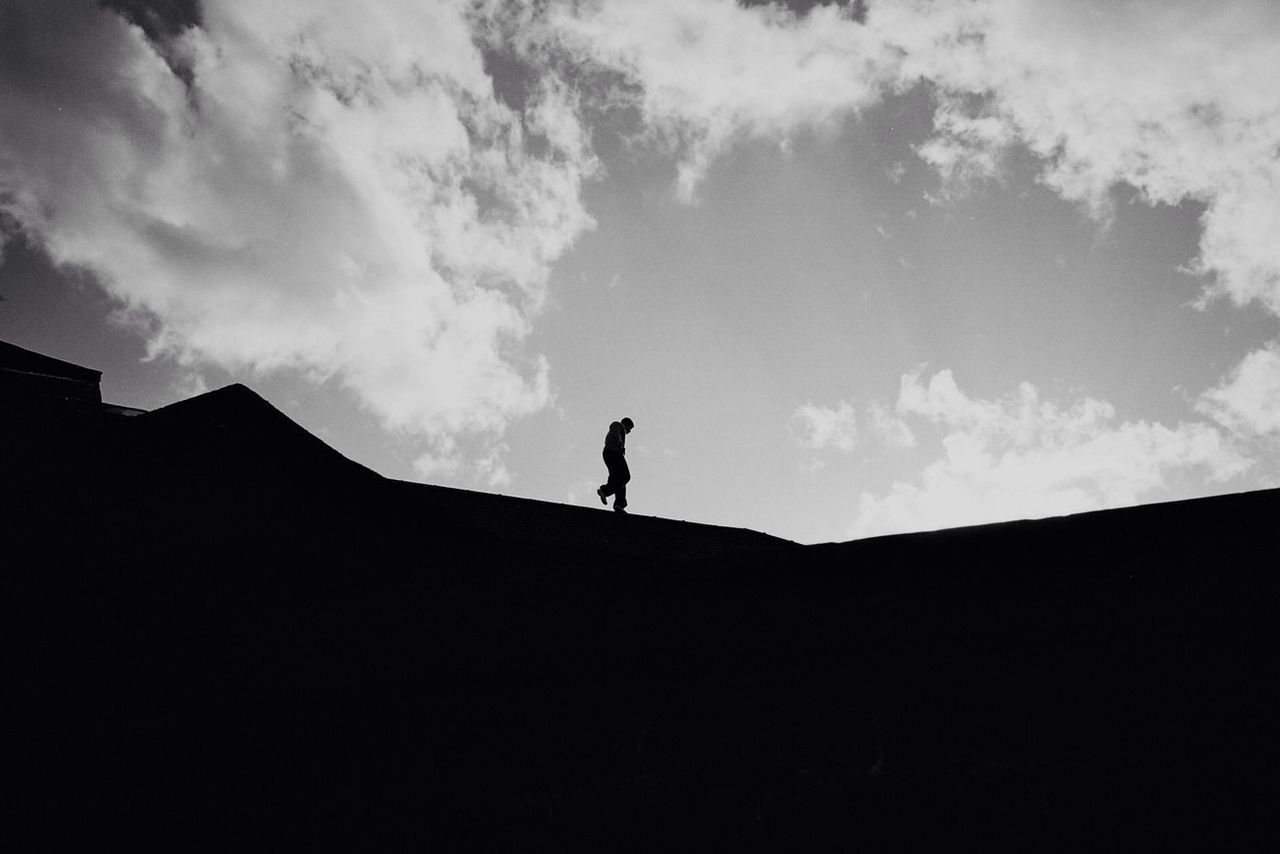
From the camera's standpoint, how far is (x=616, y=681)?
166 inches

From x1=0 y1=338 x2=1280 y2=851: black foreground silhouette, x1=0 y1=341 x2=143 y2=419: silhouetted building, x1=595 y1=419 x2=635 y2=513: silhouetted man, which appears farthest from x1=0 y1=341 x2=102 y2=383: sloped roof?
x1=595 y1=419 x2=635 y2=513: silhouetted man

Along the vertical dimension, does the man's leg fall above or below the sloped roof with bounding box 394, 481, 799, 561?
above

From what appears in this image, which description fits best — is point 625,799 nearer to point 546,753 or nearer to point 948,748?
point 546,753

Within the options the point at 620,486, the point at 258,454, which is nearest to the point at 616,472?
the point at 620,486

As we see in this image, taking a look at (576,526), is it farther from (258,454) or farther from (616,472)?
(258,454)

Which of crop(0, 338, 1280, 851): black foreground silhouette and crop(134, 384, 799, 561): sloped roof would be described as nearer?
crop(0, 338, 1280, 851): black foreground silhouette

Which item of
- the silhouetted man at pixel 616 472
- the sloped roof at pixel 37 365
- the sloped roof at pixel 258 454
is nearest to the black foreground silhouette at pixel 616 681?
the sloped roof at pixel 258 454

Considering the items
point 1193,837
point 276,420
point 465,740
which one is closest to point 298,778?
point 465,740

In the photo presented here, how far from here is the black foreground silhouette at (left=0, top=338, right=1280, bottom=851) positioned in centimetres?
327

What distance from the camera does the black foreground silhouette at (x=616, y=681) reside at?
10.7 ft

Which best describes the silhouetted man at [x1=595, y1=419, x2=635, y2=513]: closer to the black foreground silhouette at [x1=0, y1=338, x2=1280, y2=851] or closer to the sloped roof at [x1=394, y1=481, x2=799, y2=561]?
the sloped roof at [x1=394, y1=481, x2=799, y2=561]

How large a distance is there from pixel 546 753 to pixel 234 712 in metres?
2.75

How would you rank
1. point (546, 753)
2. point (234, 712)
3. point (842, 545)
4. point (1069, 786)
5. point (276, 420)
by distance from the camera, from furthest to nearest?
point (276, 420), point (234, 712), point (546, 753), point (842, 545), point (1069, 786)

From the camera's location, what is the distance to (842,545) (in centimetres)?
378
